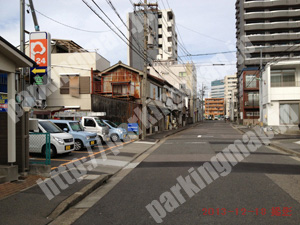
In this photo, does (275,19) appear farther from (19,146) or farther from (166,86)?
(19,146)

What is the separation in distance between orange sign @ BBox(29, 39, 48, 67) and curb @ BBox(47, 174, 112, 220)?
27.7ft

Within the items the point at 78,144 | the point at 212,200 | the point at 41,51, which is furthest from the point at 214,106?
the point at 212,200

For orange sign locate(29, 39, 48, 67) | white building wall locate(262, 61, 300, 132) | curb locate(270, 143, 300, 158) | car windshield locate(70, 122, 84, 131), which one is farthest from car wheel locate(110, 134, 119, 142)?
white building wall locate(262, 61, 300, 132)

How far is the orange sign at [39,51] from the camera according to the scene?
14.3 meters

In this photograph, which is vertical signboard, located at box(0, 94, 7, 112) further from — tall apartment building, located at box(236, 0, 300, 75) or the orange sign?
tall apartment building, located at box(236, 0, 300, 75)

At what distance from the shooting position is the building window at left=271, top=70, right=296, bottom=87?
97.4 ft

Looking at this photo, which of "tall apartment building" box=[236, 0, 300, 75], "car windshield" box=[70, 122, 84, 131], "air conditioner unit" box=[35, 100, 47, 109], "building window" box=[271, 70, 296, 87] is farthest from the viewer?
"tall apartment building" box=[236, 0, 300, 75]

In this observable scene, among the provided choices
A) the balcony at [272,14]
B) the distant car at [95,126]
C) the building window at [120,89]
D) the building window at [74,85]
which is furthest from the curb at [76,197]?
the balcony at [272,14]

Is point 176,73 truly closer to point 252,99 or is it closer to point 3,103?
point 252,99

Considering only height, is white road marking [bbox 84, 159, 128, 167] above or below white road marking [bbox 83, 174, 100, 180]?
below

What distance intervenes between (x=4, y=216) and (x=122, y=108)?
21.0 m

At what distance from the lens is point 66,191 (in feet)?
22.3

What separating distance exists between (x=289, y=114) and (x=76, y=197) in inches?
1100

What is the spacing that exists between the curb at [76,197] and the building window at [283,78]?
2669cm
